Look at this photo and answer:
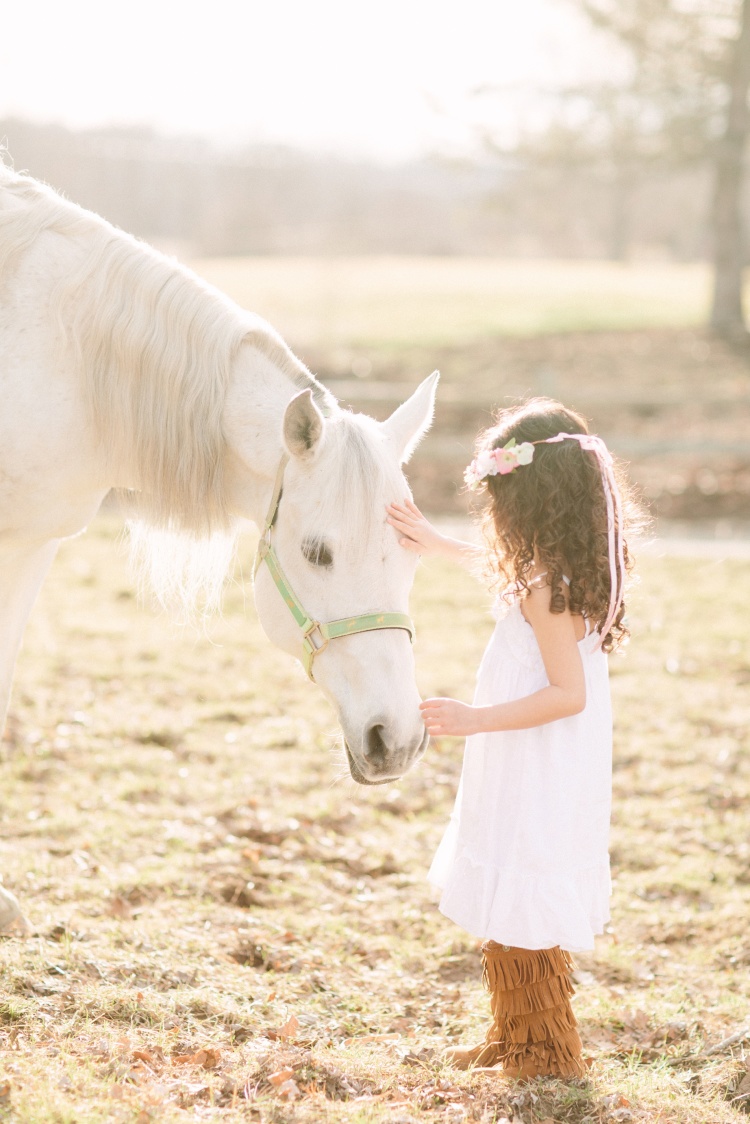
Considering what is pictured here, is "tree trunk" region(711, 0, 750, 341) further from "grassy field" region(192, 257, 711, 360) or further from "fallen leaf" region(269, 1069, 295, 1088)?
"fallen leaf" region(269, 1069, 295, 1088)

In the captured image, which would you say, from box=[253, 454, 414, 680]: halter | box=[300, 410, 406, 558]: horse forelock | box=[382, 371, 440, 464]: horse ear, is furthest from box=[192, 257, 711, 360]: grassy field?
box=[300, 410, 406, 558]: horse forelock

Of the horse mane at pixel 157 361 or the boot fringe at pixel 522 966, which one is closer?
the boot fringe at pixel 522 966

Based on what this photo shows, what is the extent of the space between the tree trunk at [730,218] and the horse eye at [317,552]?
1770 centimetres

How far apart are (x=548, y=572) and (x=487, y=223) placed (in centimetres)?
4160

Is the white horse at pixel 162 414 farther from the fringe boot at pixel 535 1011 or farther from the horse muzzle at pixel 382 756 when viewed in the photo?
the fringe boot at pixel 535 1011

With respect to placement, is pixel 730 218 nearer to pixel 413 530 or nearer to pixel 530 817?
pixel 413 530

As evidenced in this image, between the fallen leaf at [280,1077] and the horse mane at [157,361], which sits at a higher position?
the horse mane at [157,361]

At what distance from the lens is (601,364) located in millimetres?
18328

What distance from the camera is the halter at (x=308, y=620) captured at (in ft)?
8.76

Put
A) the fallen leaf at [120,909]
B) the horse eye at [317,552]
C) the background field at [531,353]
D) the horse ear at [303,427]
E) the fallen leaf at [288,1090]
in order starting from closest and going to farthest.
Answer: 1. the fallen leaf at [288,1090]
2. the horse ear at [303,427]
3. the horse eye at [317,552]
4. the fallen leaf at [120,909]
5. the background field at [531,353]

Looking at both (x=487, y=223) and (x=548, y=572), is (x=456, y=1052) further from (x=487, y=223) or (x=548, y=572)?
(x=487, y=223)

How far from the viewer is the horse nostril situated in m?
2.61

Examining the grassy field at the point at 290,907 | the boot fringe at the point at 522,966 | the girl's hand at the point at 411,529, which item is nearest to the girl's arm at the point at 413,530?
the girl's hand at the point at 411,529

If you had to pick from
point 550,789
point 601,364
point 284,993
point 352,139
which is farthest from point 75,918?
point 352,139
